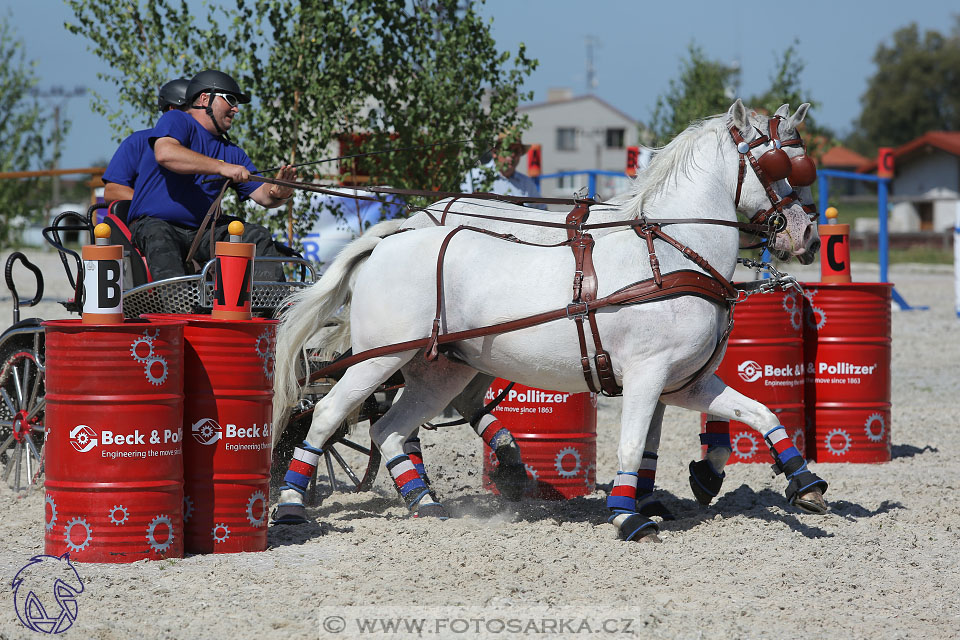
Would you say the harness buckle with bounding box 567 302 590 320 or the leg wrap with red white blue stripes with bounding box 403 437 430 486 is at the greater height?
the harness buckle with bounding box 567 302 590 320

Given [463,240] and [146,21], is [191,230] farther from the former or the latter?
[146,21]

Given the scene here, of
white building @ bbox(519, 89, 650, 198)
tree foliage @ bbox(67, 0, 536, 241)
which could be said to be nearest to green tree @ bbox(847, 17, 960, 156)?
white building @ bbox(519, 89, 650, 198)

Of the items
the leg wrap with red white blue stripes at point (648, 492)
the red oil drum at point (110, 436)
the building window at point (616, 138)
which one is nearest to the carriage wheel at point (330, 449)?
the red oil drum at point (110, 436)

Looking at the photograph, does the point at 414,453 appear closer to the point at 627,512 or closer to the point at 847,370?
the point at 627,512

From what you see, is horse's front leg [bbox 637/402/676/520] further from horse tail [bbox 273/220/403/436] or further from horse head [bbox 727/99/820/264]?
horse tail [bbox 273/220/403/436]

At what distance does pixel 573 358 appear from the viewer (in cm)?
516

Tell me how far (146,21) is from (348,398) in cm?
453

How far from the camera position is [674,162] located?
542 centimetres

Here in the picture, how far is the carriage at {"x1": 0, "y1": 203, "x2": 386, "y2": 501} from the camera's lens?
567 cm

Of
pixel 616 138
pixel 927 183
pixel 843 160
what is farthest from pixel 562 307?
pixel 843 160

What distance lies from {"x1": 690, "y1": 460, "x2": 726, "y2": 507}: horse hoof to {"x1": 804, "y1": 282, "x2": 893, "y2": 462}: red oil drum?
6.45ft

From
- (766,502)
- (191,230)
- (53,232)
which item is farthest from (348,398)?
(766,502)

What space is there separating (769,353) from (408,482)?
108 inches

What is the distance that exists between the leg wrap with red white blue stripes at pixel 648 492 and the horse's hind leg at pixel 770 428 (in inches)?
15.3
